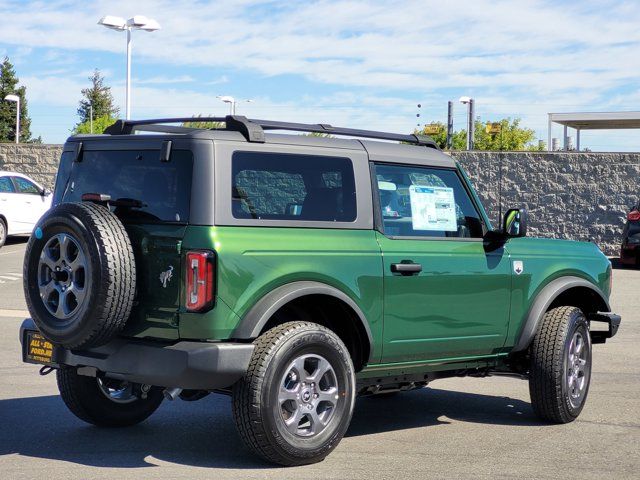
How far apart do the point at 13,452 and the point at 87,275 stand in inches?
49.8

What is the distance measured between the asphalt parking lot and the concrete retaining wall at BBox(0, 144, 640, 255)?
1590 cm

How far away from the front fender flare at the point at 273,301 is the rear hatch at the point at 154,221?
0.36 m

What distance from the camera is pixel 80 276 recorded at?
5797 millimetres

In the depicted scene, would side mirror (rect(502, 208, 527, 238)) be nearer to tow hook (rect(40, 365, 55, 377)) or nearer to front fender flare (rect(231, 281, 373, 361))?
front fender flare (rect(231, 281, 373, 361))

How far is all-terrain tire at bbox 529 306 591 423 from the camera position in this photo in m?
7.29

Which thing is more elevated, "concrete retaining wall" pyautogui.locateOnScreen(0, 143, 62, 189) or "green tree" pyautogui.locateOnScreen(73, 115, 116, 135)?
"green tree" pyautogui.locateOnScreen(73, 115, 116, 135)

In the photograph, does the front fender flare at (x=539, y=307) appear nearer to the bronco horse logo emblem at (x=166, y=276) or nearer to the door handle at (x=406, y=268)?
the door handle at (x=406, y=268)

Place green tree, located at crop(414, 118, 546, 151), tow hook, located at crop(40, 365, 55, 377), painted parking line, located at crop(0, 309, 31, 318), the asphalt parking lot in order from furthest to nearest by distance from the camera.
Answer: green tree, located at crop(414, 118, 546, 151), painted parking line, located at crop(0, 309, 31, 318), tow hook, located at crop(40, 365, 55, 377), the asphalt parking lot

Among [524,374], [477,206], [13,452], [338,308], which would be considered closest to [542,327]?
[524,374]

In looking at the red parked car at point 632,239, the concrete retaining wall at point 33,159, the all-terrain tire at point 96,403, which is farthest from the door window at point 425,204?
the concrete retaining wall at point 33,159

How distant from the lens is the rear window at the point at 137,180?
19.2 feet

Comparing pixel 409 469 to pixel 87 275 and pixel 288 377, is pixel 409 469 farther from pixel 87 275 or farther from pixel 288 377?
pixel 87 275

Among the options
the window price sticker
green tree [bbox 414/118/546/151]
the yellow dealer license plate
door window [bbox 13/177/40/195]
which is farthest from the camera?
green tree [bbox 414/118/546/151]

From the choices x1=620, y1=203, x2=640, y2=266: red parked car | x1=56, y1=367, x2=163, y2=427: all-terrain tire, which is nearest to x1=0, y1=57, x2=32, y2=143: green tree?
x1=620, y1=203, x2=640, y2=266: red parked car
